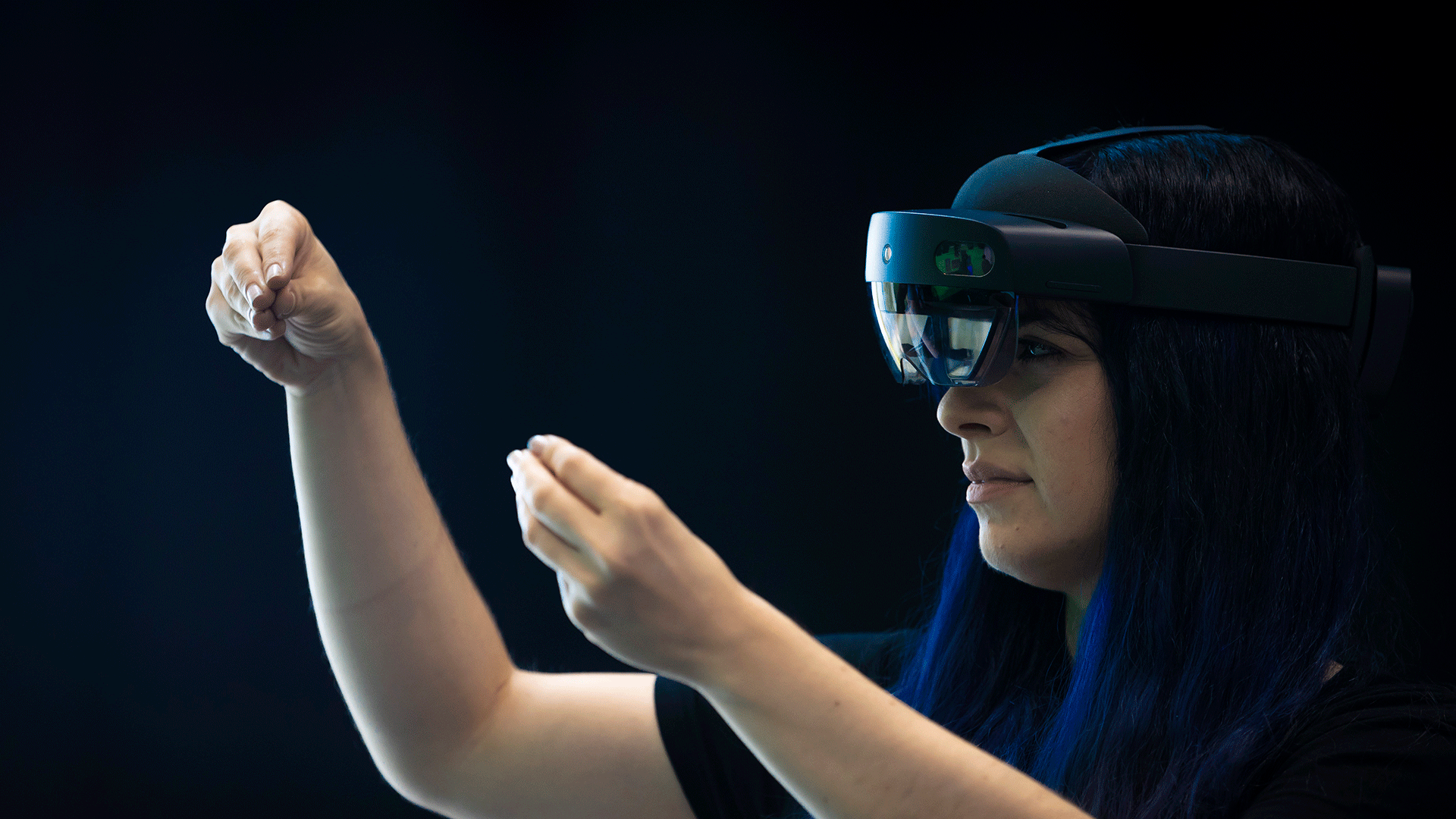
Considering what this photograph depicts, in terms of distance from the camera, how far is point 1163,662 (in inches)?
32.9

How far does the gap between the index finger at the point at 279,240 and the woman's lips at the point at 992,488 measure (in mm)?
553

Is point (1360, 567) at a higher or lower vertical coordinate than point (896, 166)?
lower

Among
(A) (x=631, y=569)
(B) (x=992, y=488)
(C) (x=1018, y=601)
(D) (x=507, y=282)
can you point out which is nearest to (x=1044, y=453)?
(B) (x=992, y=488)

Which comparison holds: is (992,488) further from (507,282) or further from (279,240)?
(507,282)

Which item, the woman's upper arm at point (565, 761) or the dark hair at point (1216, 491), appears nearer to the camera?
the dark hair at point (1216, 491)

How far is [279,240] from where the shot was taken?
0.84m

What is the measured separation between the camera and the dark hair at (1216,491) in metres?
0.82

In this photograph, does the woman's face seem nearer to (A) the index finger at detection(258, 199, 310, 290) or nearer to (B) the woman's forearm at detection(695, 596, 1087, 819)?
(B) the woman's forearm at detection(695, 596, 1087, 819)

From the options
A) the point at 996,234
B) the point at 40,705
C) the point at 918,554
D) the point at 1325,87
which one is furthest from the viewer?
the point at 918,554

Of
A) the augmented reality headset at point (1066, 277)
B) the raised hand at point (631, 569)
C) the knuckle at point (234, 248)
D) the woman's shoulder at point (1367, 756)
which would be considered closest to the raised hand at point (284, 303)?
the knuckle at point (234, 248)

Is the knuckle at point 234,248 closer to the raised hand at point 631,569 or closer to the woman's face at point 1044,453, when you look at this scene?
the raised hand at point 631,569

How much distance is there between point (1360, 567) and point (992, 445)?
30 centimetres

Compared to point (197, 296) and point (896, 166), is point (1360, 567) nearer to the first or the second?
point (896, 166)

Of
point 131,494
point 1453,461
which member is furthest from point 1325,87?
point 131,494
